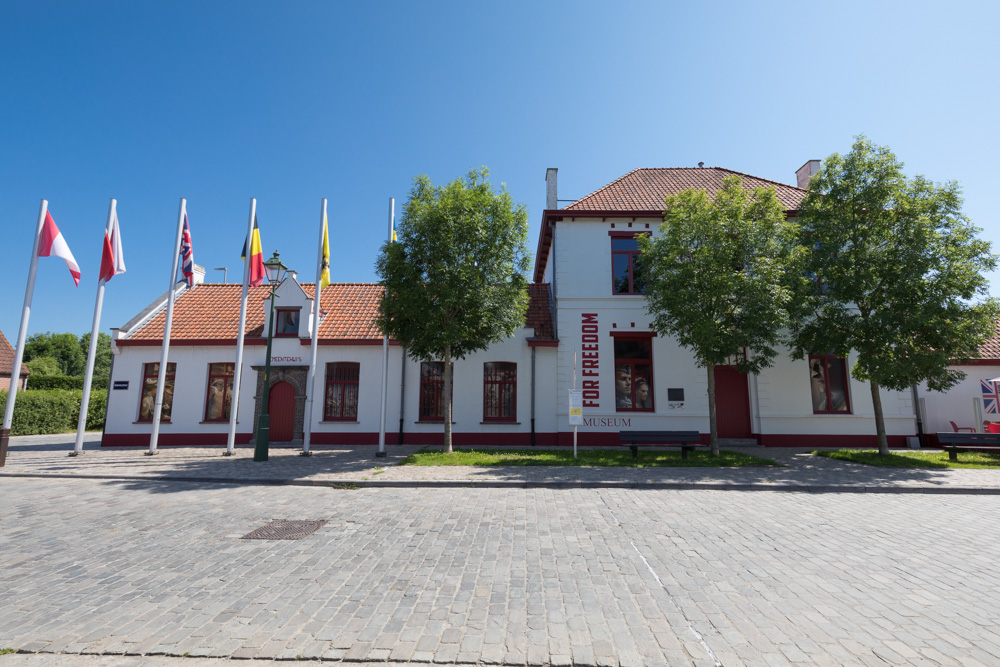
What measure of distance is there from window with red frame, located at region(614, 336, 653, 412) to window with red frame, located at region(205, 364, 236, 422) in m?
15.0

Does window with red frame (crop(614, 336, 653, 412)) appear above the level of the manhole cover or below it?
above

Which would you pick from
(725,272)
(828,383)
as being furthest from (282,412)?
(828,383)

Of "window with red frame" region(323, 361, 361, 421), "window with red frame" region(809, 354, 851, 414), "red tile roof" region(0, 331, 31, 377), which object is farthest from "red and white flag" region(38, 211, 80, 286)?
"red tile roof" region(0, 331, 31, 377)

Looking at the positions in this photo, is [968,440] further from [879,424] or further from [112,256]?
[112,256]

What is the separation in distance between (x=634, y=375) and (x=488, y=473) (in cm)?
835

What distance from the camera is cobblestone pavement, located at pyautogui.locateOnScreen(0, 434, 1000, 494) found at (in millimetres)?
10148

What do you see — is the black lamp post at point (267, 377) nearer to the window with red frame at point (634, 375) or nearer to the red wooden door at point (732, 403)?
the window with red frame at point (634, 375)

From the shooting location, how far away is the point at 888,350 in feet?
43.7

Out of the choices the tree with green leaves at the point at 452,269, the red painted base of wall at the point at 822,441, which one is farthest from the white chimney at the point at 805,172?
the tree with green leaves at the point at 452,269

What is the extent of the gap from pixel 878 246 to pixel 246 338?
22.1 meters

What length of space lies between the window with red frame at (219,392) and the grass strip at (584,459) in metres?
8.66

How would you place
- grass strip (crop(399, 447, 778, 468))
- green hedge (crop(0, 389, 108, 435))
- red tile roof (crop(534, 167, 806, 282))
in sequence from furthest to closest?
green hedge (crop(0, 389, 108, 435)), red tile roof (crop(534, 167, 806, 282)), grass strip (crop(399, 447, 778, 468))

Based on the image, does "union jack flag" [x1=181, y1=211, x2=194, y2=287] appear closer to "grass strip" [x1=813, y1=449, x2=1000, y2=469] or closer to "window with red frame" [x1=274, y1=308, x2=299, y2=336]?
"window with red frame" [x1=274, y1=308, x2=299, y2=336]

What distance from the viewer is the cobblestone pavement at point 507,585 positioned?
340cm
